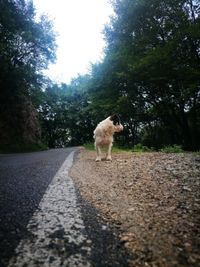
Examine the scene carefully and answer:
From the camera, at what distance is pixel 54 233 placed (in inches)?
112

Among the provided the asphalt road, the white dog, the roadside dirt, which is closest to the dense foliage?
the white dog

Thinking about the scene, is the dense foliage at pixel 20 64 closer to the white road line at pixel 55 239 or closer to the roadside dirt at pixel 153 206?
the roadside dirt at pixel 153 206

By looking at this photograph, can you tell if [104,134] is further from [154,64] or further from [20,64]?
[20,64]

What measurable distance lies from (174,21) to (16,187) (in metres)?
16.1

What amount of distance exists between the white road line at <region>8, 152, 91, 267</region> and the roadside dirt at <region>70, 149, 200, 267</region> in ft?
1.27

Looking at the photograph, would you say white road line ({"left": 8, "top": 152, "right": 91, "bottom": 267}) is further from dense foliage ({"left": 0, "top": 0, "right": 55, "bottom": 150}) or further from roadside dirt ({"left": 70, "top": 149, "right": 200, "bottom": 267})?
dense foliage ({"left": 0, "top": 0, "right": 55, "bottom": 150})

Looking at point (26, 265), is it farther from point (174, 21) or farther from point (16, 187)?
point (174, 21)

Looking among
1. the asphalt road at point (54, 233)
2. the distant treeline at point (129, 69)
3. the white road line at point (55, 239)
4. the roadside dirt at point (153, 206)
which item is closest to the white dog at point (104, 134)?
the roadside dirt at point (153, 206)

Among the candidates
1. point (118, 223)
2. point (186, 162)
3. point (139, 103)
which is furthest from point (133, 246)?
point (139, 103)

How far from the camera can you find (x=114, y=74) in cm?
1972

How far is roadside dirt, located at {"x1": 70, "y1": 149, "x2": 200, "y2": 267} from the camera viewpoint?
2506 mm

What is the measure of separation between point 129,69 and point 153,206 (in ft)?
50.5

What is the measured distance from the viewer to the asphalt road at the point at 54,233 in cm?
233

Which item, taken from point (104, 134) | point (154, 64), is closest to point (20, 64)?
point (154, 64)
